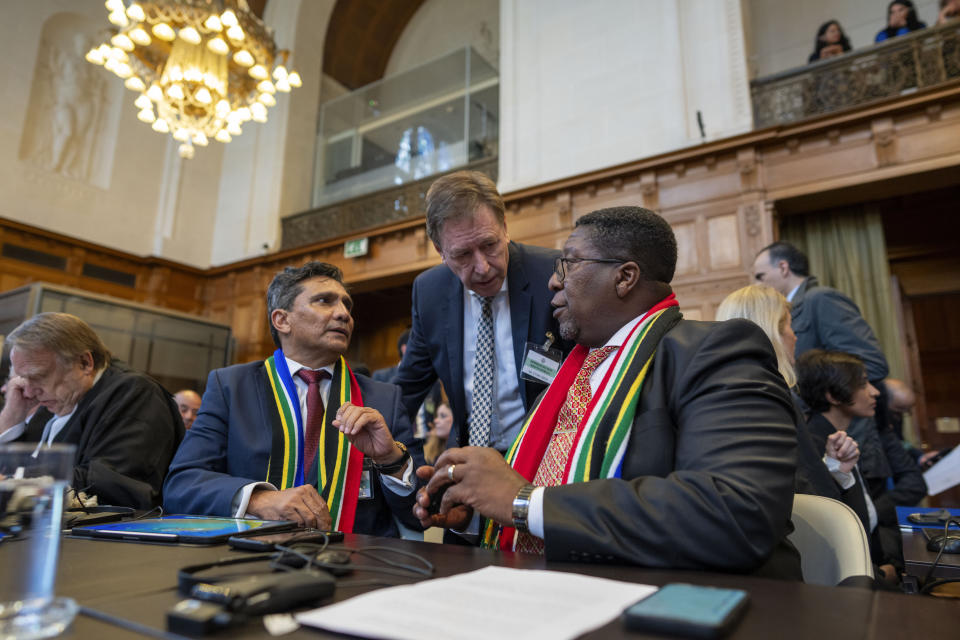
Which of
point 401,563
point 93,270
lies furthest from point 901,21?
point 93,270

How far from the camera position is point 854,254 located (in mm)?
5945

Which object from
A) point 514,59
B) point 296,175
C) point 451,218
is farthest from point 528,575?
point 296,175

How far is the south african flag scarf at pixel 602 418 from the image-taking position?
1.22m

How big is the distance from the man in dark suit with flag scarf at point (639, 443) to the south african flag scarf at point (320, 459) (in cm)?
50

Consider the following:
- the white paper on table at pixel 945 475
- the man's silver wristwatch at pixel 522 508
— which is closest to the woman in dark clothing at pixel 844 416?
the white paper on table at pixel 945 475

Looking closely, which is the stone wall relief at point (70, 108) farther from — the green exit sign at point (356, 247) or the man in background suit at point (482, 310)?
the man in background suit at point (482, 310)

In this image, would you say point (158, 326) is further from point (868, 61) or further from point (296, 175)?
point (868, 61)

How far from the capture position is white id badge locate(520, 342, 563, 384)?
1.89 m

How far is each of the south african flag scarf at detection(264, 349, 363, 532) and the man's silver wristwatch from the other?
0.86 m

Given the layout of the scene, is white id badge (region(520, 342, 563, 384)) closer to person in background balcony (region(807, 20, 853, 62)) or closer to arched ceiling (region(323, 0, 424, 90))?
person in background balcony (region(807, 20, 853, 62))

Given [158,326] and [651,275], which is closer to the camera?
[651,275]

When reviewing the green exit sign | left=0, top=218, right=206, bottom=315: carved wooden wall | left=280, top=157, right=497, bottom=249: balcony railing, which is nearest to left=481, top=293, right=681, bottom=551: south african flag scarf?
left=280, top=157, right=497, bottom=249: balcony railing

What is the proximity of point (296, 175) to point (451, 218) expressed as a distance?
8.58 meters

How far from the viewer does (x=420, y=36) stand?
37.2ft
